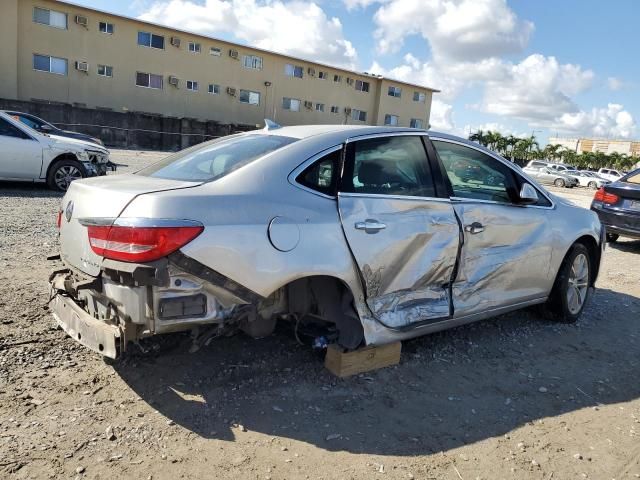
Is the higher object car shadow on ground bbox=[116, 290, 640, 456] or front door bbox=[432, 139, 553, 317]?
front door bbox=[432, 139, 553, 317]

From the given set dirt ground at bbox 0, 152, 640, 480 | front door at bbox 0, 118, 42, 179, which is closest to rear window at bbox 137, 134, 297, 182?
dirt ground at bbox 0, 152, 640, 480

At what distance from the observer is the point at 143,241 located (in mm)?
2633

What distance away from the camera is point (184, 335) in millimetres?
3879

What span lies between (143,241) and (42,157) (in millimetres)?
8676

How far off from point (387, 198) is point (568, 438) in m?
1.81

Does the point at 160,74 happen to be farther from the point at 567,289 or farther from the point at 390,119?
the point at 567,289

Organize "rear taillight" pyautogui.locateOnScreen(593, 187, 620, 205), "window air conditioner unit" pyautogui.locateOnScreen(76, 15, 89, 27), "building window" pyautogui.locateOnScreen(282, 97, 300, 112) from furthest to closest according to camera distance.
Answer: "building window" pyautogui.locateOnScreen(282, 97, 300, 112)
"window air conditioner unit" pyautogui.locateOnScreen(76, 15, 89, 27)
"rear taillight" pyautogui.locateOnScreen(593, 187, 620, 205)

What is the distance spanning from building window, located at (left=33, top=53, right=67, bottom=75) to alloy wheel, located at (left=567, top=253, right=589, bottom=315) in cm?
3405

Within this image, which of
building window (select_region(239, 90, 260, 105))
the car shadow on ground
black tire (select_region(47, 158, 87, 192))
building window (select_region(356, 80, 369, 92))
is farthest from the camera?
building window (select_region(356, 80, 369, 92))

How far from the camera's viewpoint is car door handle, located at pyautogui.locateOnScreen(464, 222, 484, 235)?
387cm

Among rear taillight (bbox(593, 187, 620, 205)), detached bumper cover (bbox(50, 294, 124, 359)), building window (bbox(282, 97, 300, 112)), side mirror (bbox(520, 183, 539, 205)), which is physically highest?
building window (bbox(282, 97, 300, 112))

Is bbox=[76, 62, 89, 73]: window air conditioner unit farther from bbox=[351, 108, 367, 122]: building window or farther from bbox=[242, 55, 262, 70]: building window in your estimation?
bbox=[351, 108, 367, 122]: building window

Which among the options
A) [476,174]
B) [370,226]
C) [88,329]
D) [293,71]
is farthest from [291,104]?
[88,329]

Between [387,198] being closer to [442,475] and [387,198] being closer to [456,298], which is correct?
[456,298]
